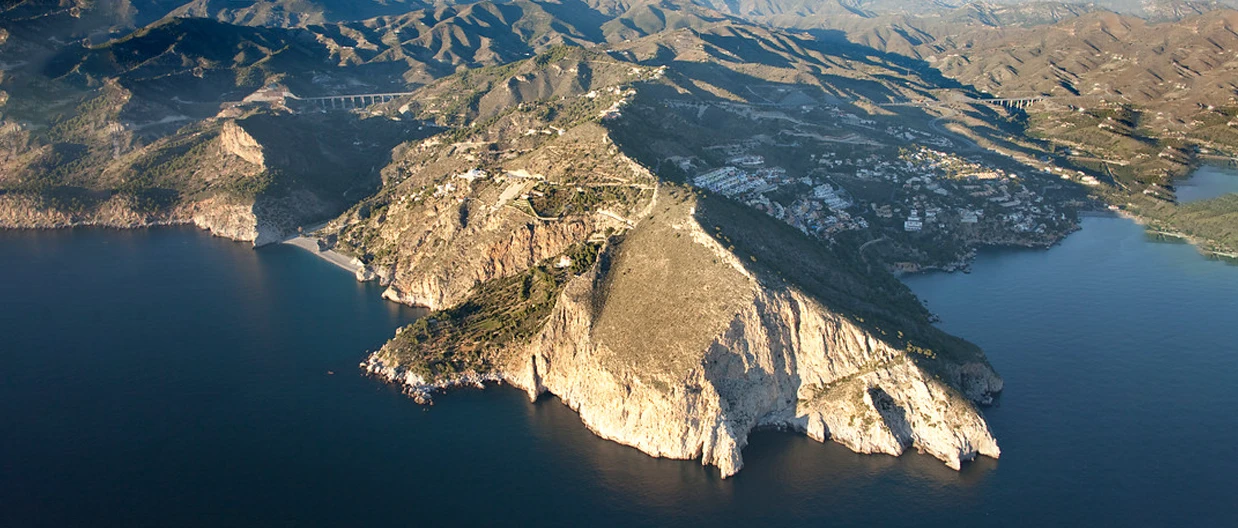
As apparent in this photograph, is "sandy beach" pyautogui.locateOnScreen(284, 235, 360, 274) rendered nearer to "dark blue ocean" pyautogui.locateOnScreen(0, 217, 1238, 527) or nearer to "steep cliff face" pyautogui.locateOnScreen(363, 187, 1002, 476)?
"dark blue ocean" pyautogui.locateOnScreen(0, 217, 1238, 527)

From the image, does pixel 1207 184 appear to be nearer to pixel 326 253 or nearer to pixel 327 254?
pixel 327 254

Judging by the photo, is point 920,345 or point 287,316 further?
point 287,316

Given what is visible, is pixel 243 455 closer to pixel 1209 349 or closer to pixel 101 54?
pixel 1209 349

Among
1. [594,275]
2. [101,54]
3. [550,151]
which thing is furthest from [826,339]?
[101,54]

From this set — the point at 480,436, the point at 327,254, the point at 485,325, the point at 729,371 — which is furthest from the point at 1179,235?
the point at 327,254

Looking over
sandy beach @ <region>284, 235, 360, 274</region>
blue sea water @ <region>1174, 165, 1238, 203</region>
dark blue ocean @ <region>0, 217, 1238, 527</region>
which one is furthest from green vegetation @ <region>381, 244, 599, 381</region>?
blue sea water @ <region>1174, 165, 1238, 203</region>
